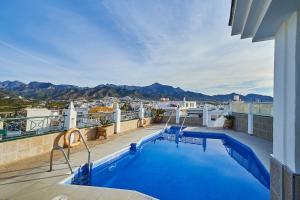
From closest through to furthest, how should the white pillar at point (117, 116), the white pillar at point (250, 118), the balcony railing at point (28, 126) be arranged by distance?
the balcony railing at point (28, 126) < the white pillar at point (250, 118) < the white pillar at point (117, 116)

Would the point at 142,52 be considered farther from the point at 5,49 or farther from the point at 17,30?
the point at 5,49

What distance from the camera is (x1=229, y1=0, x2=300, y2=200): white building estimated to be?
2.13 metres

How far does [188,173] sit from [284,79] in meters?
4.68

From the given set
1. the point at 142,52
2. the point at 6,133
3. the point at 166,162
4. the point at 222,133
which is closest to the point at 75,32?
the point at 142,52

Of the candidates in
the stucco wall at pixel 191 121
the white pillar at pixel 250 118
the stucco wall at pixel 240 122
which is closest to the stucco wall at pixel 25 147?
the white pillar at pixel 250 118

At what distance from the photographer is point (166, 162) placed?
770 cm

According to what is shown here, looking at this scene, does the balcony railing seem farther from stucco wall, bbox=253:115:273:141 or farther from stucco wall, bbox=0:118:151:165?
stucco wall, bbox=253:115:273:141

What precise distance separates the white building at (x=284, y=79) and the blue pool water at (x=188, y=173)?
2615 mm

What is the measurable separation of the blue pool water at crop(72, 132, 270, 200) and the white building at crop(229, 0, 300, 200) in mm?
2615

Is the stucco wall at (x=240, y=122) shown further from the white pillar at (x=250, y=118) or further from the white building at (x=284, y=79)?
the white building at (x=284, y=79)

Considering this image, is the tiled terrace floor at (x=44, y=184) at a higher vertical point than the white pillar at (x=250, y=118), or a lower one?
lower

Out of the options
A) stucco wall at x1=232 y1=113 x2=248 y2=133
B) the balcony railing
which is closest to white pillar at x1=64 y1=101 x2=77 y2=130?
the balcony railing

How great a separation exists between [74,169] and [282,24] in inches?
190

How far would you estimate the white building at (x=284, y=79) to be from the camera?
2.13m
